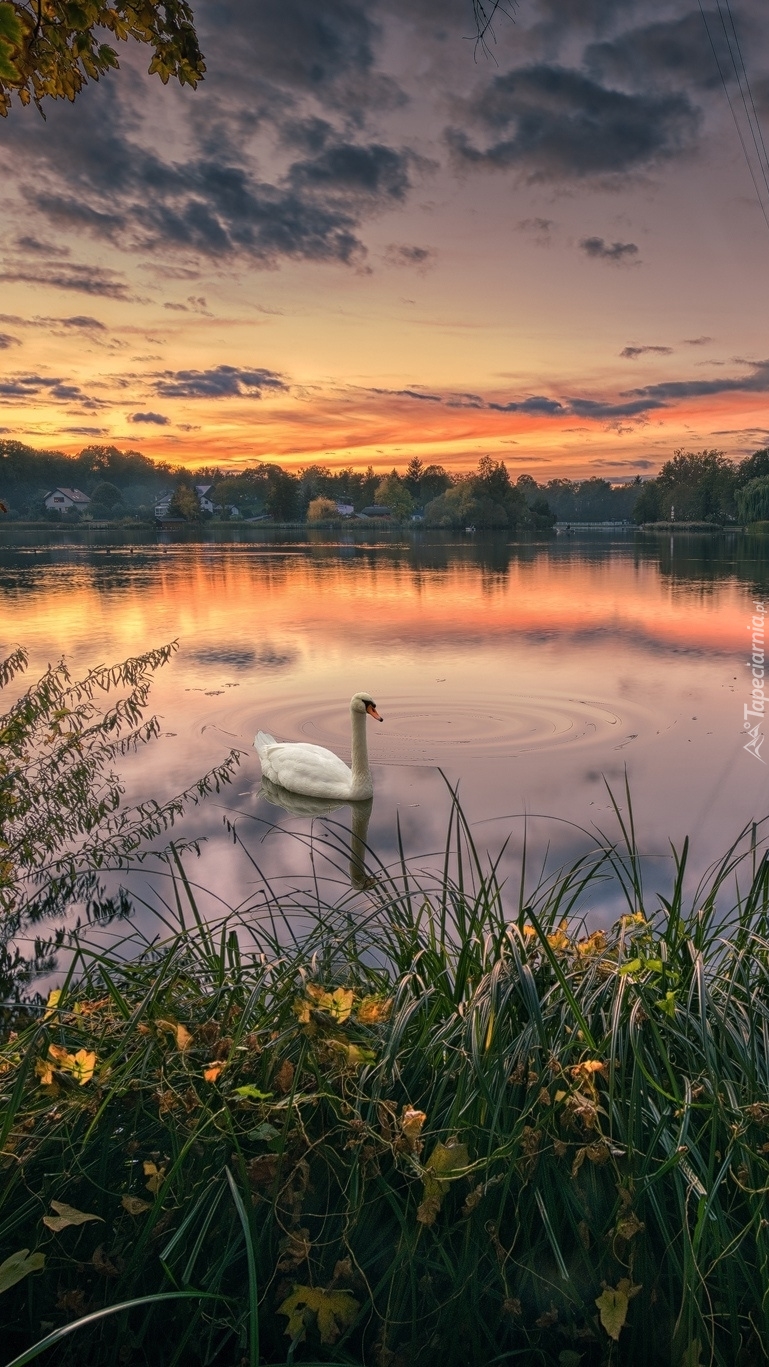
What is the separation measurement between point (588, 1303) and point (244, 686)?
13.3 metres

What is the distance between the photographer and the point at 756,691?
47.7 ft

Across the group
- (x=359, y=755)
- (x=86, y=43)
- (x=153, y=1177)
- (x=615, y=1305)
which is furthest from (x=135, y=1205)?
(x=359, y=755)

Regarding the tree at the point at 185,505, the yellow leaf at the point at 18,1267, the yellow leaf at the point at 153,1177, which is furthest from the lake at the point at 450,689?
the tree at the point at 185,505

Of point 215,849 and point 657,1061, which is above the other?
point 657,1061

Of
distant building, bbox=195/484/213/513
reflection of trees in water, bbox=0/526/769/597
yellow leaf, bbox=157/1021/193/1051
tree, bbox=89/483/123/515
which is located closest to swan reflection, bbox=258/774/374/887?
yellow leaf, bbox=157/1021/193/1051

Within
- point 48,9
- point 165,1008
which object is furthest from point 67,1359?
point 48,9

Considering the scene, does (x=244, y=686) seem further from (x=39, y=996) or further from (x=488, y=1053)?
(x=488, y=1053)

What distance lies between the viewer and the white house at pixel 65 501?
344ft

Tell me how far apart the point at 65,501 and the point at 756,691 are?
4020 inches

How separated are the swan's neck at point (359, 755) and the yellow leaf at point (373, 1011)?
6.82 metres

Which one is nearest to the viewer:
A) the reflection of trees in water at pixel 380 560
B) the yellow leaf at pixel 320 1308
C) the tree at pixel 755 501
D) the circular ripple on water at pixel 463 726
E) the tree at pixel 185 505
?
the yellow leaf at pixel 320 1308

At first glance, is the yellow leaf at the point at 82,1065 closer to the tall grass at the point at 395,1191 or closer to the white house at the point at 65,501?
the tall grass at the point at 395,1191

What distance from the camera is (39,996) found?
5.43 m

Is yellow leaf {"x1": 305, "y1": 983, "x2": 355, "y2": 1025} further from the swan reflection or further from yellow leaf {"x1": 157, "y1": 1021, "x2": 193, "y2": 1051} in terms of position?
the swan reflection
